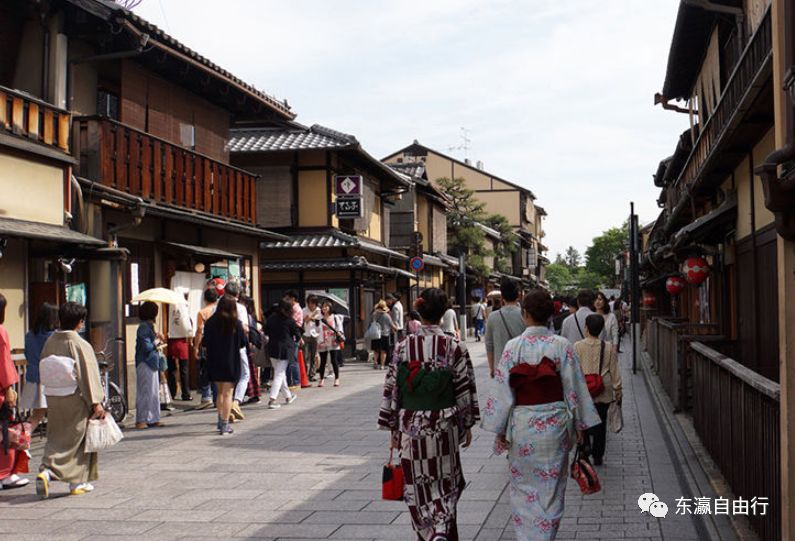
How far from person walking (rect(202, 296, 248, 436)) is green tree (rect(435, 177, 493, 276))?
38.6 m

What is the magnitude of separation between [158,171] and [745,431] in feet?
40.2

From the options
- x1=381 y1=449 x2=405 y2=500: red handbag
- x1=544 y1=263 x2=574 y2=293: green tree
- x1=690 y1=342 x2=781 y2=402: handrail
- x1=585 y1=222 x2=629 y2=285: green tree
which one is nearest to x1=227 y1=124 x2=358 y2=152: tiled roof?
x1=690 y1=342 x2=781 y2=402: handrail

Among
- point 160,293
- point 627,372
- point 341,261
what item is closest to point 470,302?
point 341,261

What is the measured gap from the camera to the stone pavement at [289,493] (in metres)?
6.80

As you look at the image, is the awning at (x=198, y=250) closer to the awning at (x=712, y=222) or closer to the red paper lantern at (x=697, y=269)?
the awning at (x=712, y=222)

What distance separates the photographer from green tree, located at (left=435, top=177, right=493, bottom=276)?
5106 centimetres

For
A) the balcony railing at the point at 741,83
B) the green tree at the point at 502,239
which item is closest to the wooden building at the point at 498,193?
the green tree at the point at 502,239

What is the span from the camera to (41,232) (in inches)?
457

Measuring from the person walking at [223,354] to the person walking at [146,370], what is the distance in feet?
3.88

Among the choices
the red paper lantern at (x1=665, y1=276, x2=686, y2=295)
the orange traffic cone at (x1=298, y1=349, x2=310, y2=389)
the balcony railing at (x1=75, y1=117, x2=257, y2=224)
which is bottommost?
the orange traffic cone at (x1=298, y1=349, x2=310, y2=389)

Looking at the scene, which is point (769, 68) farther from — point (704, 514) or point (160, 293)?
point (160, 293)

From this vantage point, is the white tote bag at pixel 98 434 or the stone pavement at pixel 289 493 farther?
the white tote bag at pixel 98 434

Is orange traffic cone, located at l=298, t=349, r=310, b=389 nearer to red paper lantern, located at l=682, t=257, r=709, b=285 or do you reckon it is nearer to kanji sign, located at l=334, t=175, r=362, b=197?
red paper lantern, located at l=682, t=257, r=709, b=285

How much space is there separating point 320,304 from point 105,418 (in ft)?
41.7
